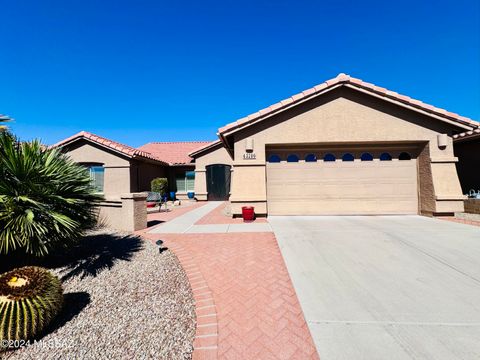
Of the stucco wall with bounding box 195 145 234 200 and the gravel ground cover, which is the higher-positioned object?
the stucco wall with bounding box 195 145 234 200

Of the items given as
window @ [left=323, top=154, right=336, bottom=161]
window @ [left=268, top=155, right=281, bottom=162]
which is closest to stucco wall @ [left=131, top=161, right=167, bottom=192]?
window @ [left=268, top=155, right=281, bottom=162]

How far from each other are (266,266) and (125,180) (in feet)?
42.8

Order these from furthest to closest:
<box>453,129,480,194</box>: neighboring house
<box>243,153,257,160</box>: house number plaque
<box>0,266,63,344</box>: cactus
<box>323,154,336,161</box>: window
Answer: <box>453,129,480,194</box>: neighboring house
<box>323,154,336,161</box>: window
<box>243,153,257,160</box>: house number plaque
<box>0,266,63,344</box>: cactus

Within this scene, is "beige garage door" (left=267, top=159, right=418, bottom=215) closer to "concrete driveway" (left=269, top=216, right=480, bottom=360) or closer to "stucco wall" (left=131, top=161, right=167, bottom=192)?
"concrete driveway" (left=269, top=216, right=480, bottom=360)

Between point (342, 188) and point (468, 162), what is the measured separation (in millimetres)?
7510

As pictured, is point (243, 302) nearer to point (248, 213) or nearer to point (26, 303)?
point (26, 303)

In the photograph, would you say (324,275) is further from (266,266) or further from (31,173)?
(31,173)

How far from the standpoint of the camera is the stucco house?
8.75m

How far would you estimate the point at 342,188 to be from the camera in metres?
9.42

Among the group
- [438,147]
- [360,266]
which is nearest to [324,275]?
[360,266]

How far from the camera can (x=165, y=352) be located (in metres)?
2.33

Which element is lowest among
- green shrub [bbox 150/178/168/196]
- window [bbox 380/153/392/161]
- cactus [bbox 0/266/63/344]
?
cactus [bbox 0/266/63/344]

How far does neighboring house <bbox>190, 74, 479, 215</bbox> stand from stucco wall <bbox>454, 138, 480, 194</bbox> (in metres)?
2.96

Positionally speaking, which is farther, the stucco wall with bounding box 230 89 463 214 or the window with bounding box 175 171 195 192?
the window with bounding box 175 171 195 192
